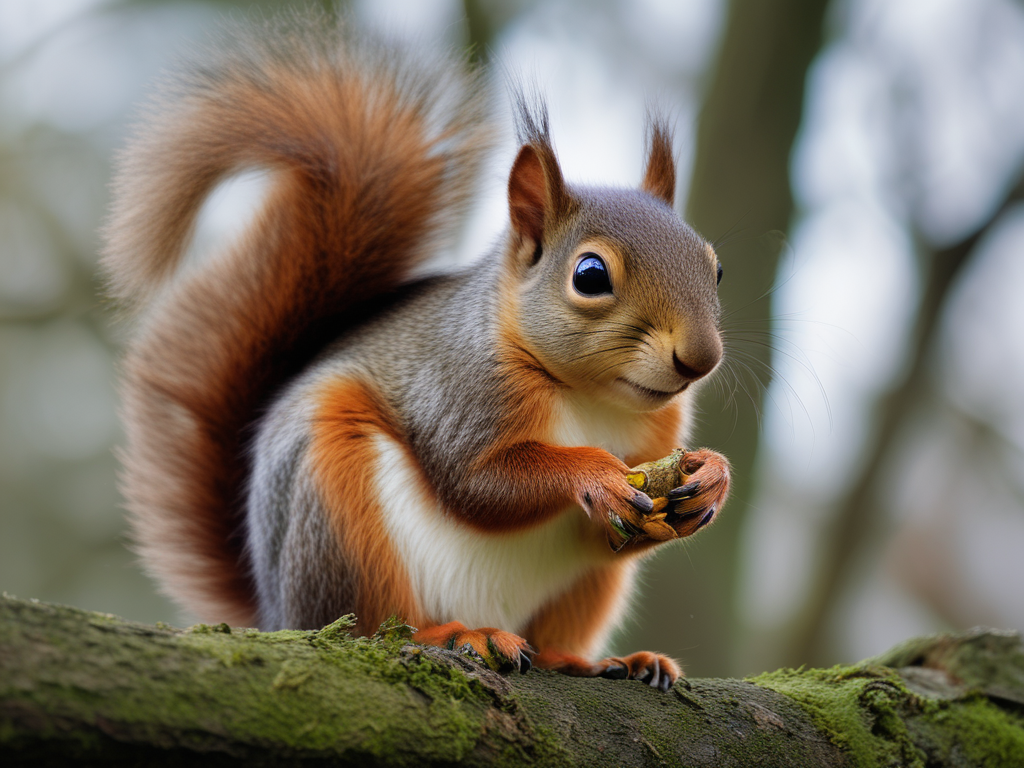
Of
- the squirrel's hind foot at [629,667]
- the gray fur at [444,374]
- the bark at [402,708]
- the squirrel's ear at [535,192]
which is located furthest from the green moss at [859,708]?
the squirrel's ear at [535,192]

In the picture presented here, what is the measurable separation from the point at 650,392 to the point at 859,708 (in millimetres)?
669

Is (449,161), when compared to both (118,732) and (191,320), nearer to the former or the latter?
(191,320)

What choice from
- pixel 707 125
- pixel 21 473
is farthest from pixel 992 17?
pixel 21 473

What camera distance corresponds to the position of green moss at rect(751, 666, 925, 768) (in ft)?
4.21

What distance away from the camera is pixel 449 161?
5.85 ft

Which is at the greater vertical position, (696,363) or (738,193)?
(738,193)

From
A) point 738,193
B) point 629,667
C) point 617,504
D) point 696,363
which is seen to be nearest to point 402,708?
point 617,504

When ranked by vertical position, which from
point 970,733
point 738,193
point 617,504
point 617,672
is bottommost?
point 970,733

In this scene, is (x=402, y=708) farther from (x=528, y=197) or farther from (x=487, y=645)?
(x=528, y=197)

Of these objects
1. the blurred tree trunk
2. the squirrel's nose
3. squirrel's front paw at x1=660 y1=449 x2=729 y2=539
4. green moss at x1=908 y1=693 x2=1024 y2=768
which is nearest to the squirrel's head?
the squirrel's nose

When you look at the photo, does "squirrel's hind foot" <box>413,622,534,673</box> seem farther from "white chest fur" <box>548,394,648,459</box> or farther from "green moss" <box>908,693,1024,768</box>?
"green moss" <box>908,693,1024,768</box>

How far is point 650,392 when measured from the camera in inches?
52.0

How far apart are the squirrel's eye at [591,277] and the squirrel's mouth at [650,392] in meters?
0.16

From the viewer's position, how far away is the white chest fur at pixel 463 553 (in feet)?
4.47
